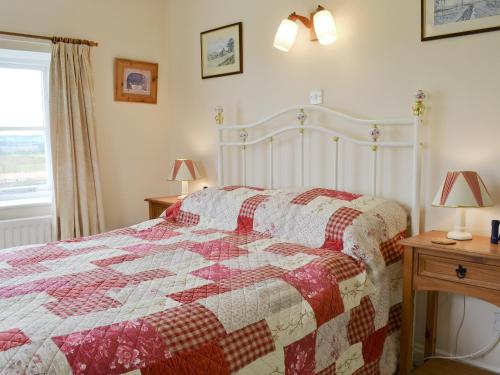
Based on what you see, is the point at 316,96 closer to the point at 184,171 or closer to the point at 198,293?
the point at 184,171

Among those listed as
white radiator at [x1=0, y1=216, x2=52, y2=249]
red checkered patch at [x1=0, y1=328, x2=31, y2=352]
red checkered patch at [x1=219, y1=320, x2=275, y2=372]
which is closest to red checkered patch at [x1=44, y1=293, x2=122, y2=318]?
red checkered patch at [x1=0, y1=328, x2=31, y2=352]

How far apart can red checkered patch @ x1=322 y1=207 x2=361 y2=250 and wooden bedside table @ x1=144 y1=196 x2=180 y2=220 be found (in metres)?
1.46

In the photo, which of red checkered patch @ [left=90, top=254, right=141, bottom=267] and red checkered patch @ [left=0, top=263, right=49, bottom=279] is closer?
red checkered patch @ [left=0, top=263, right=49, bottom=279]

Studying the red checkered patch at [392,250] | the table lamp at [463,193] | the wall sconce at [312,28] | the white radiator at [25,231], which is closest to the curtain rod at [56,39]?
the white radiator at [25,231]

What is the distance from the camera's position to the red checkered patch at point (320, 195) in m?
2.47

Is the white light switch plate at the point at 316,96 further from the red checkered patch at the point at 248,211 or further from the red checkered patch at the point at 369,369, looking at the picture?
the red checkered patch at the point at 369,369

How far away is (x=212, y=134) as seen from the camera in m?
3.58

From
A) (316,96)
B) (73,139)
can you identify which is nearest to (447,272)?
(316,96)

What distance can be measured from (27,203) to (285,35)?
2109 mm

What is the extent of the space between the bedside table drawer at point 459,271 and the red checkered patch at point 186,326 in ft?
3.40

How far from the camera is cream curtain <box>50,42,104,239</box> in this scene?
3.22 m

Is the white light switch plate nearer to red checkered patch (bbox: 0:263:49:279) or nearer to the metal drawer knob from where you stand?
the metal drawer knob

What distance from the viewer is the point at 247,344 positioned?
1492 mm

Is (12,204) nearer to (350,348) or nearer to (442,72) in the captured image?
(350,348)
